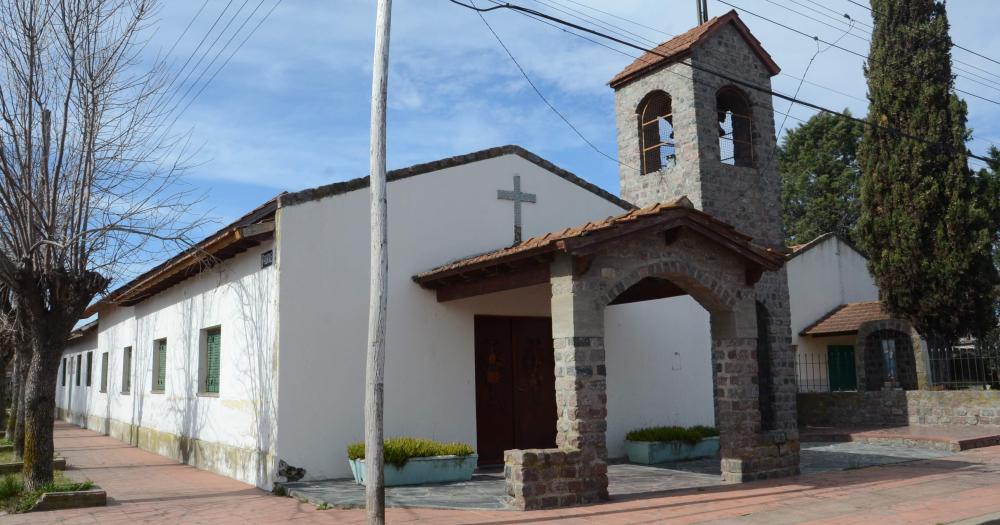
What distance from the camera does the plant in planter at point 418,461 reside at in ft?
31.5

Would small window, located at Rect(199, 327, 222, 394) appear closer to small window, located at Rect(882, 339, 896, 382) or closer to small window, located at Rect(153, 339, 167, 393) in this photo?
small window, located at Rect(153, 339, 167, 393)

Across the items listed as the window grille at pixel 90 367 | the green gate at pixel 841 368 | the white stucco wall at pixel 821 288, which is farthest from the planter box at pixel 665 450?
the window grille at pixel 90 367

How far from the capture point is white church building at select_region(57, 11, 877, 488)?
33.4 ft

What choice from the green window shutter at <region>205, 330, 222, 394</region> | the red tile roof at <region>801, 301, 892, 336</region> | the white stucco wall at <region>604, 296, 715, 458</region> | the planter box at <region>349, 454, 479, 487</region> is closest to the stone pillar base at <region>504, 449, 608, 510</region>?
the planter box at <region>349, 454, 479, 487</region>

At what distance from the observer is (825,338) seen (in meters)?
21.7

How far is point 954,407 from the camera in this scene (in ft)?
51.0

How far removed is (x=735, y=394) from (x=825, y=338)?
13287 millimetres

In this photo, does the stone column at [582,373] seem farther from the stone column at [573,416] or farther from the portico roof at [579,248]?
the portico roof at [579,248]

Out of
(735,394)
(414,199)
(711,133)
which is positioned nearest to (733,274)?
(735,394)

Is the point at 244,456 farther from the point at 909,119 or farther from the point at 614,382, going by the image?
the point at 909,119

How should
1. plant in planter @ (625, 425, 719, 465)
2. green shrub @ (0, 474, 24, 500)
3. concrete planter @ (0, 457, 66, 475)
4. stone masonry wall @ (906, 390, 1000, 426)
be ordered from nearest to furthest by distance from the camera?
green shrub @ (0, 474, 24, 500), concrete planter @ (0, 457, 66, 475), plant in planter @ (625, 425, 719, 465), stone masonry wall @ (906, 390, 1000, 426)

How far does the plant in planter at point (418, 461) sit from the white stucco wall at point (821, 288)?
13572 millimetres

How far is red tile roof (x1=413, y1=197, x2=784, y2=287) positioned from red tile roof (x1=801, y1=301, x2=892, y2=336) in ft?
36.6

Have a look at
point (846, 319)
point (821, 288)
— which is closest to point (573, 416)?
point (846, 319)
